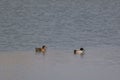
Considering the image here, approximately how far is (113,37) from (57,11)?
8930 millimetres

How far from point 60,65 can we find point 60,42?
3.63 metres

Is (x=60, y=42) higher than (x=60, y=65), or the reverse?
(x=60, y=42)

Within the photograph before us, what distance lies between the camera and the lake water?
464 inches

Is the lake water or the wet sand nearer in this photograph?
the wet sand

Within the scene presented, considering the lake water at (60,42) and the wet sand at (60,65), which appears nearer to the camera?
the wet sand at (60,65)

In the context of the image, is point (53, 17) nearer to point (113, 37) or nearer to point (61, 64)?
point (113, 37)

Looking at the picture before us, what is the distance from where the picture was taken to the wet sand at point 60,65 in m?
11.4

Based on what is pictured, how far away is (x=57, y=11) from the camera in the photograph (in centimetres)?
2575

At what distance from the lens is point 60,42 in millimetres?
15992

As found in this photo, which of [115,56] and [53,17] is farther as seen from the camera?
[53,17]

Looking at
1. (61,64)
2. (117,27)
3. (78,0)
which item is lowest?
(61,64)

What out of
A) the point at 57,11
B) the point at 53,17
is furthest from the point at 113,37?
the point at 57,11

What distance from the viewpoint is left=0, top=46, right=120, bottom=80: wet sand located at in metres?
11.4

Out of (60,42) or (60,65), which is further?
(60,42)
